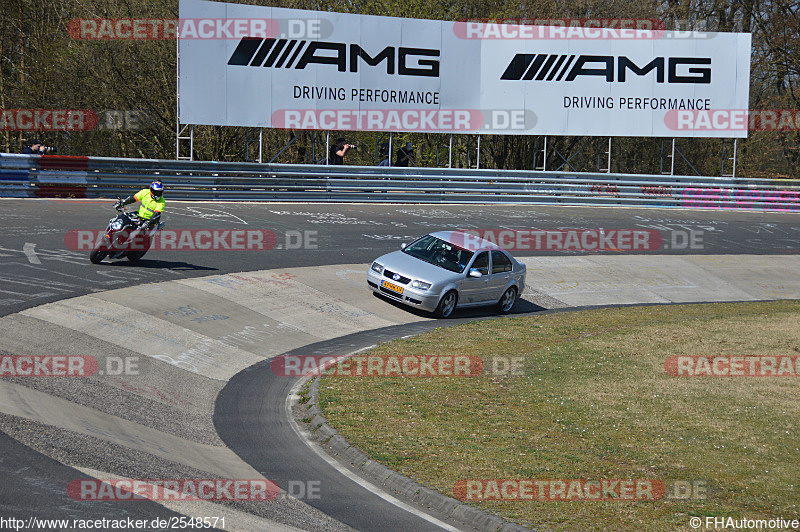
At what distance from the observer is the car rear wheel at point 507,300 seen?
712 inches

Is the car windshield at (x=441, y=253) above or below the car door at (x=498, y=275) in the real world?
above

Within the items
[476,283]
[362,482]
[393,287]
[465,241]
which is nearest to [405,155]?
[465,241]

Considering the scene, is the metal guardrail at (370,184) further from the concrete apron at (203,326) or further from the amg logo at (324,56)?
the concrete apron at (203,326)

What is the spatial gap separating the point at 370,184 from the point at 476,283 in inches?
465

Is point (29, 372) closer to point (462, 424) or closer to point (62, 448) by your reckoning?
point (62, 448)

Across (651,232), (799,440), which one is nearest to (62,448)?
(799,440)

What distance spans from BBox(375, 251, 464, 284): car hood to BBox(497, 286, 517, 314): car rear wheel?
1618 mm

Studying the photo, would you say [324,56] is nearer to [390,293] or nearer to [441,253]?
[441,253]

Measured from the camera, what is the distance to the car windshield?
17078mm

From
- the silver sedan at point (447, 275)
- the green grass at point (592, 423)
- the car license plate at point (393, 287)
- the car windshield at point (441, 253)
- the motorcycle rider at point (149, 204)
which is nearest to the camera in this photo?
the green grass at point (592, 423)

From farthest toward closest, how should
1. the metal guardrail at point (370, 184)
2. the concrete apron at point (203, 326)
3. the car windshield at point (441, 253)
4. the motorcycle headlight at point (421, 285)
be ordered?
the metal guardrail at point (370, 184) < the car windshield at point (441, 253) < the motorcycle headlight at point (421, 285) < the concrete apron at point (203, 326)

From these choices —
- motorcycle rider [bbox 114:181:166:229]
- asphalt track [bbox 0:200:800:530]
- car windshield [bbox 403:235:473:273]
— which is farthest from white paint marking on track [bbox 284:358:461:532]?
car windshield [bbox 403:235:473:273]

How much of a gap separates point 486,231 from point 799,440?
15.9 meters

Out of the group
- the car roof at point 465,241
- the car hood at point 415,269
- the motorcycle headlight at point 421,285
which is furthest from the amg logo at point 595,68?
the motorcycle headlight at point 421,285
